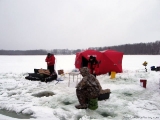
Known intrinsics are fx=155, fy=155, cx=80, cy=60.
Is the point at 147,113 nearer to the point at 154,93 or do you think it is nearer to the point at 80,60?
the point at 154,93

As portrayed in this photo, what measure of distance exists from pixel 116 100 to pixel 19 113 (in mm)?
2974

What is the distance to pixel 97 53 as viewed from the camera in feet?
34.8

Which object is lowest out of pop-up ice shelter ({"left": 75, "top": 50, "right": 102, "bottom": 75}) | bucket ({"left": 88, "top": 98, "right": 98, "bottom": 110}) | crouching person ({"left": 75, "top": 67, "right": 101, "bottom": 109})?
bucket ({"left": 88, "top": 98, "right": 98, "bottom": 110})

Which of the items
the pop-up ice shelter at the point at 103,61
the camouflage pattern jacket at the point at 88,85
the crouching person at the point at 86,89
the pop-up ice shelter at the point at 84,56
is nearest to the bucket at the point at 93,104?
the crouching person at the point at 86,89

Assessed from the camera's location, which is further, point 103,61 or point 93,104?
point 103,61

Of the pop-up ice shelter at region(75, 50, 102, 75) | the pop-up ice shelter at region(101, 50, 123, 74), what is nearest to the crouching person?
the pop-up ice shelter at region(75, 50, 102, 75)

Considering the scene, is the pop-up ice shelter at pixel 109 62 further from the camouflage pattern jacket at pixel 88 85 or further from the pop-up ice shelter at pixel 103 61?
the camouflage pattern jacket at pixel 88 85

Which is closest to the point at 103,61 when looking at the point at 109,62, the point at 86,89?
the point at 109,62

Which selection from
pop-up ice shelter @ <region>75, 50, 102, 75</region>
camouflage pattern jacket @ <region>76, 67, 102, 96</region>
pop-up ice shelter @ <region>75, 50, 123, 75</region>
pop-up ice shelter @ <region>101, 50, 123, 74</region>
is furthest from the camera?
pop-up ice shelter @ <region>101, 50, 123, 74</region>

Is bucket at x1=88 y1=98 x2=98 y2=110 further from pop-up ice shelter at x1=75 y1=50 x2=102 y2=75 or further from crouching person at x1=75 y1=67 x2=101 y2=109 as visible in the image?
pop-up ice shelter at x1=75 y1=50 x2=102 y2=75

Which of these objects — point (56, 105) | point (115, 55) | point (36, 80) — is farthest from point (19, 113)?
point (115, 55)

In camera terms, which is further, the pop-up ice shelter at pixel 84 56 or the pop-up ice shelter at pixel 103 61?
the pop-up ice shelter at pixel 103 61

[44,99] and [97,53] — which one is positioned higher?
[97,53]

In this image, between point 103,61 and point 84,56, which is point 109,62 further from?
point 84,56
